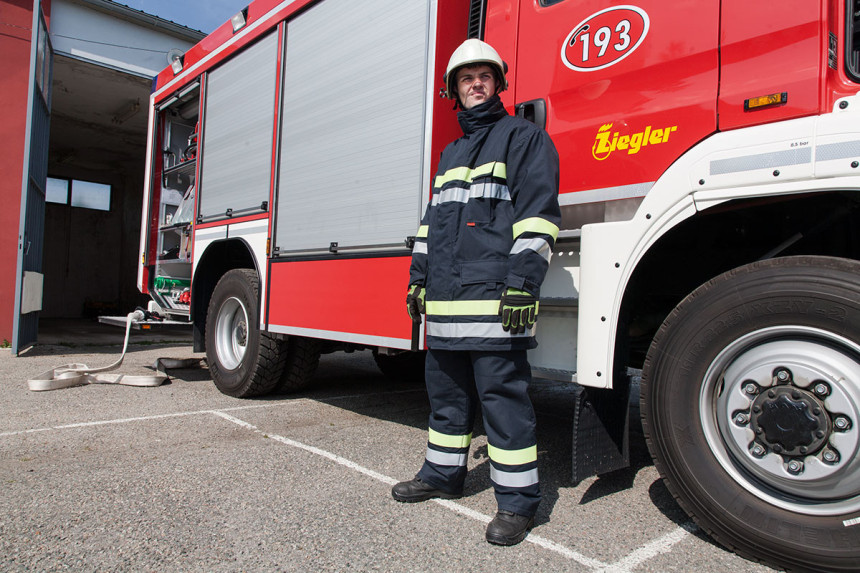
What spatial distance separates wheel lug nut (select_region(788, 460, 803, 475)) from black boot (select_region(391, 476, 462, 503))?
1296mm

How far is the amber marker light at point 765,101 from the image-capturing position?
1.94m

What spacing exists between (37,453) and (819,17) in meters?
4.01

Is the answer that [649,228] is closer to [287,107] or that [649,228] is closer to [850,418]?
[850,418]

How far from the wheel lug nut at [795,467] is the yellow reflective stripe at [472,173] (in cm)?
142

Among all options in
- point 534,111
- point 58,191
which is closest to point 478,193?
point 534,111

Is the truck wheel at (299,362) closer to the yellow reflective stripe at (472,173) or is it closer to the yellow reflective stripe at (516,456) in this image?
the yellow reflective stripe at (472,173)

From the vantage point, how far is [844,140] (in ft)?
5.82

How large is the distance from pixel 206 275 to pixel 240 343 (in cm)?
88

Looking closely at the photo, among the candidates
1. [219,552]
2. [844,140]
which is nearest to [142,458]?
[219,552]

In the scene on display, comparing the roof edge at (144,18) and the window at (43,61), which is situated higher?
the roof edge at (144,18)

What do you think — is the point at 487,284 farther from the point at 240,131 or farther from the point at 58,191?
the point at 58,191

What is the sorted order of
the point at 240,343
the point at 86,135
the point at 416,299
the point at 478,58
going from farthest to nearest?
the point at 86,135 → the point at 240,343 → the point at 416,299 → the point at 478,58

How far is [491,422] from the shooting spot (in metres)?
2.30

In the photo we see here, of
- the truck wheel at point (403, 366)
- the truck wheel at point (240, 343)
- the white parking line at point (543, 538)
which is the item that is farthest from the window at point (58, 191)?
the white parking line at point (543, 538)
